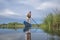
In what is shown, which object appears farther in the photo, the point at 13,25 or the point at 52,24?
the point at 52,24

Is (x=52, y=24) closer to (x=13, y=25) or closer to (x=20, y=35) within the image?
(x=20, y=35)

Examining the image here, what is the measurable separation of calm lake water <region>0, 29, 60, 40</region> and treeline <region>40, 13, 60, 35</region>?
0.64 feet

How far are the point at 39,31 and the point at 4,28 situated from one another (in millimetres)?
1097

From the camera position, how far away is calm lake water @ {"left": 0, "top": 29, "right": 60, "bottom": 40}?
4473 millimetres

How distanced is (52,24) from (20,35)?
3.78 feet

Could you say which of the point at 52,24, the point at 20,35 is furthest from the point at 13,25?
the point at 52,24

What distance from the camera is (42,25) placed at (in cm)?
470

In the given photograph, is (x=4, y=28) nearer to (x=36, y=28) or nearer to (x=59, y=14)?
(x=36, y=28)

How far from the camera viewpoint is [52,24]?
16.1 ft

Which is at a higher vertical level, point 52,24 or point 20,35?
point 52,24

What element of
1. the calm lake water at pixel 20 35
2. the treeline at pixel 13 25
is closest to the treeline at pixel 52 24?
the calm lake water at pixel 20 35

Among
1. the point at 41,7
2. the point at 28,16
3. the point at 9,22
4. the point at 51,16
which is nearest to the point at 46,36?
the point at 51,16

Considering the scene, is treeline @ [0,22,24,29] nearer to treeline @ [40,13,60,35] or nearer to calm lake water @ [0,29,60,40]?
calm lake water @ [0,29,60,40]

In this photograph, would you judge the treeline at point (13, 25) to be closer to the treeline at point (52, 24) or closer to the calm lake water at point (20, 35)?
the calm lake water at point (20, 35)
